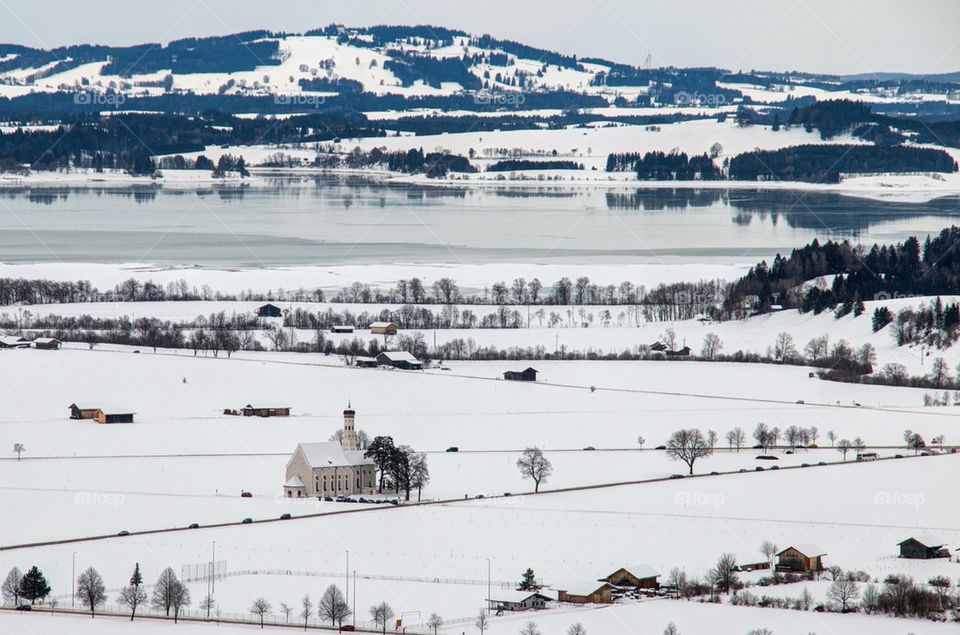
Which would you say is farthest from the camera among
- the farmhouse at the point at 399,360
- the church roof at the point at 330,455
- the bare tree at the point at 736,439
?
the farmhouse at the point at 399,360

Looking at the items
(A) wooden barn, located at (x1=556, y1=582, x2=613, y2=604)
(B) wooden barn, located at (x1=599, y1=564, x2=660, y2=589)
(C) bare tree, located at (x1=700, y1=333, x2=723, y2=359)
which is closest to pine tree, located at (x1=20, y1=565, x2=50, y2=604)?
(A) wooden barn, located at (x1=556, y1=582, x2=613, y2=604)

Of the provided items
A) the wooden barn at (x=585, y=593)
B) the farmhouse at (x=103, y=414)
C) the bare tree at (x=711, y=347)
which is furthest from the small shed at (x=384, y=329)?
the wooden barn at (x=585, y=593)

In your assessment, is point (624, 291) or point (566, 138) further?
point (566, 138)

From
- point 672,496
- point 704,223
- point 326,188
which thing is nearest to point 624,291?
point 672,496

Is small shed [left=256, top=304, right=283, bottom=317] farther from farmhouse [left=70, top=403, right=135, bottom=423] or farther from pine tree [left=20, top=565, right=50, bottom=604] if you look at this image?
pine tree [left=20, top=565, right=50, bottom=604]

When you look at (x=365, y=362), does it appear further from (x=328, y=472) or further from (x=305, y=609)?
(x=305, y=609)

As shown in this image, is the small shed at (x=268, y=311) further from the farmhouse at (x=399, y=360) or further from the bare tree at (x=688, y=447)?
the bare tree at (x=688, y=447)

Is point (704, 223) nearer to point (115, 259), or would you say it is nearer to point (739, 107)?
point (115, 259)
